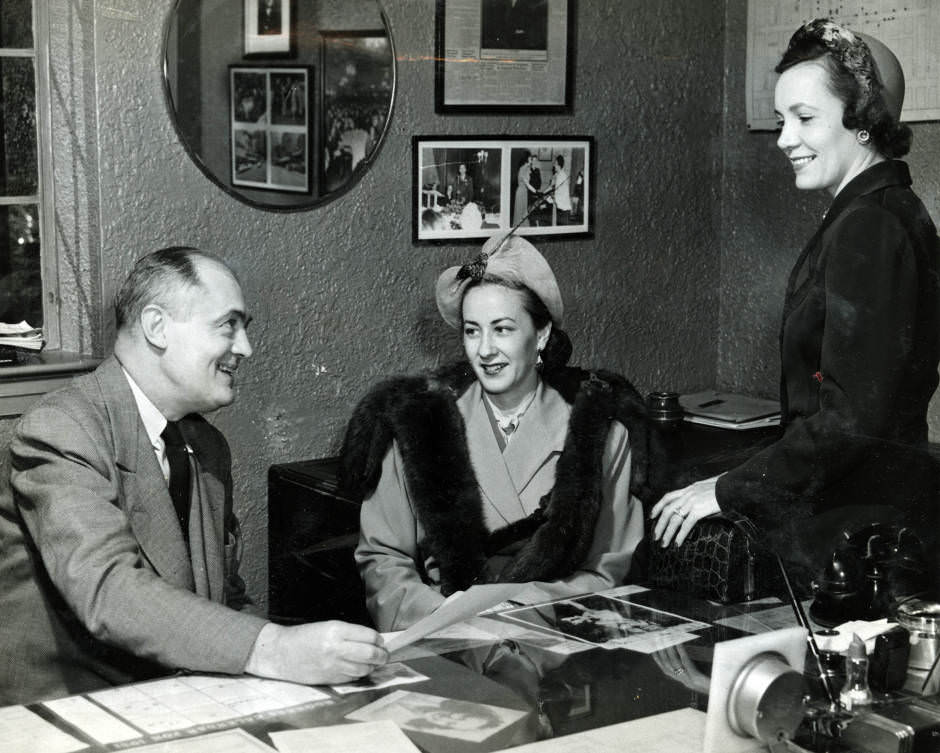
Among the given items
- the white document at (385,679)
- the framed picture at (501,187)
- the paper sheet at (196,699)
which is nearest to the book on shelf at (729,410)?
the framed picture at (501,187)

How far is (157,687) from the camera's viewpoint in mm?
1614

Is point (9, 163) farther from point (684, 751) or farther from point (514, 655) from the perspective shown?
point (684, 751)

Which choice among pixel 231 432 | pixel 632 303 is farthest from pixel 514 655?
pixel 632 303

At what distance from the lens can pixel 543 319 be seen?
9.29 feet

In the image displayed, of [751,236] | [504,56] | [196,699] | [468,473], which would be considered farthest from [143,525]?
[751,236]

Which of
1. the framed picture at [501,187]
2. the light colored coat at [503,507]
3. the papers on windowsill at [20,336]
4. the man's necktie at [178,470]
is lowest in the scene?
the light colored coat at [503,507]

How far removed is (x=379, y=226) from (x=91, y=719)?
191 cm

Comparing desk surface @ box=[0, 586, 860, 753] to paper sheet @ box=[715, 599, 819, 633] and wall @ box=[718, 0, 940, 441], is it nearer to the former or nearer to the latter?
paper sheet @ box=[715, 599, 819, 633]

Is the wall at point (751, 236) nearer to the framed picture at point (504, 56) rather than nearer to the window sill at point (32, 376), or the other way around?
the framed picture at point (504, 56)

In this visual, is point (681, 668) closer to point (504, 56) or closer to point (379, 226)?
point (379, 226)

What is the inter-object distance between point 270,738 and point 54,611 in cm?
80

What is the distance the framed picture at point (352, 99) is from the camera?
310cm

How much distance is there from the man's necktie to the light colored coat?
1.73 ft

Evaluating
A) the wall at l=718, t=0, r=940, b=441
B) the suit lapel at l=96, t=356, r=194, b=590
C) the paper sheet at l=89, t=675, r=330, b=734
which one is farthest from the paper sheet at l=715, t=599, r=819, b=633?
the wall at l=718, t=0, r=940, b=441
